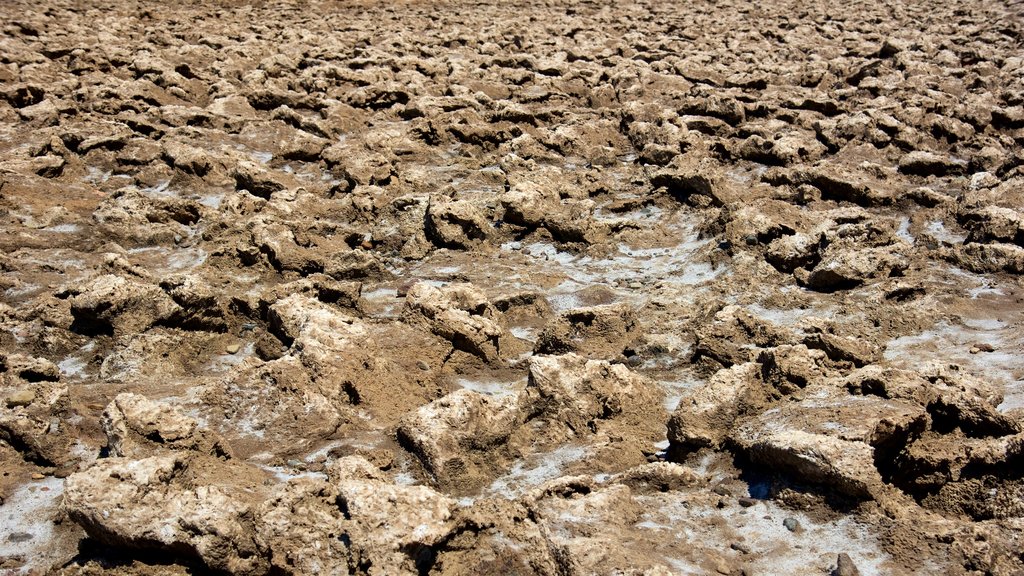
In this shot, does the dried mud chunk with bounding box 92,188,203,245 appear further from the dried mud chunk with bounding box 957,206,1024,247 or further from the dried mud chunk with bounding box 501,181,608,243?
the dried mud chunk with bounding box 957,206,1024,247

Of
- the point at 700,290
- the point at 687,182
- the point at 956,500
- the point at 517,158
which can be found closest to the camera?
the point at 956,500

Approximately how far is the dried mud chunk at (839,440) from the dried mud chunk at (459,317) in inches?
48.7

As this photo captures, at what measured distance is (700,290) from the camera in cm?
415

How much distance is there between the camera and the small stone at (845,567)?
2.13 metres

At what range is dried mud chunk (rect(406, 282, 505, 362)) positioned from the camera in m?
3.53

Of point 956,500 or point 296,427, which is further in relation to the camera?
point 296,427

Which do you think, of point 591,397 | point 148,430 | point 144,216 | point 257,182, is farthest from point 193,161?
point 591,397

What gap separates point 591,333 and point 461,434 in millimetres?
1021

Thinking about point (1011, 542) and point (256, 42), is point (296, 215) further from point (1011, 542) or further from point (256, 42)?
point (256, 42)

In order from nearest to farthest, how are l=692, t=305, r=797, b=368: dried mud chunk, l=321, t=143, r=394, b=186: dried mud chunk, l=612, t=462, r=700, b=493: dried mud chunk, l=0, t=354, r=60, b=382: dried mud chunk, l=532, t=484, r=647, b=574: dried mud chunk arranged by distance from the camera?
1. l=532, t=484, r=647, b=574: dried mud chunk
2. l=612, t=462, r=700, b=493: dried mud chunk
3. l=0, t=354, r=60, b=382: dried mud chunk
4. l=692, t=305, r=797, b=368: dried mud chunk
5. l=321, t=143, r=394, b=186: dried mud chunk

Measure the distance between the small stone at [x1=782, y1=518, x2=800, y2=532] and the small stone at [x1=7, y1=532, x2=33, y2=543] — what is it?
7.21ft

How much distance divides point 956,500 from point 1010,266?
2.15 metres

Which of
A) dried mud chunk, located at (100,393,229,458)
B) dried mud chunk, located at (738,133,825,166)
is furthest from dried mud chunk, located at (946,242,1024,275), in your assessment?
dried mud chunk, located at (100,393,229,458)

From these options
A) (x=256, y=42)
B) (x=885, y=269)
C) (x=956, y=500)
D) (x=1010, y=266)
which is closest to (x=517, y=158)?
(x=885, y=269)
